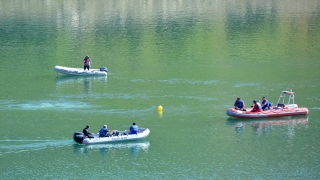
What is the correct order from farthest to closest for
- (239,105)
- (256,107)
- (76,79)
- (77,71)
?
1. (77,71)
2. (76,79)
3. (239,105)
4. (256,107)

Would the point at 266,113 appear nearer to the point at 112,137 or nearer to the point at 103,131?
the point at 112,137

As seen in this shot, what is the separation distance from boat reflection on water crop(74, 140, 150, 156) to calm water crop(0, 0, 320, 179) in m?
0.13

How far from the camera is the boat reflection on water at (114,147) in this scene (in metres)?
45.0

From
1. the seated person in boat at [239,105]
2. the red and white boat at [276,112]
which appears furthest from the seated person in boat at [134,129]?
the seated person in boat at [239,105]

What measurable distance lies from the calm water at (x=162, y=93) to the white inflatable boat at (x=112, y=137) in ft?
1.55

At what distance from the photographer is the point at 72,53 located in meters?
80.9

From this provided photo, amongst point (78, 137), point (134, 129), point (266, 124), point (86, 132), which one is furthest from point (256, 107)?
point (78, 137)

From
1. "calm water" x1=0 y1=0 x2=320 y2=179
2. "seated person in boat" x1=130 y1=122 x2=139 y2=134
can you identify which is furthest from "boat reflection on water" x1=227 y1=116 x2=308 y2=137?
"seated person in boat" x1=130 y1=122 x2=139 y2=134

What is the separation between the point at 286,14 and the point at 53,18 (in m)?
38.4

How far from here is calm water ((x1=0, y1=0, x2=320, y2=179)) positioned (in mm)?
43344

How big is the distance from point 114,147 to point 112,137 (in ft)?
2.33

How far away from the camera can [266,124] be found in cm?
5069

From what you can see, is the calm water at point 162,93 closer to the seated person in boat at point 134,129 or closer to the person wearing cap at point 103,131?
the seated person in boat at point 134,129

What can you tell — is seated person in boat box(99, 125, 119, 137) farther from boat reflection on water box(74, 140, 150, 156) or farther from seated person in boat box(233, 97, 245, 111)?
seated person in boat box(233, 97, 245, 111)
